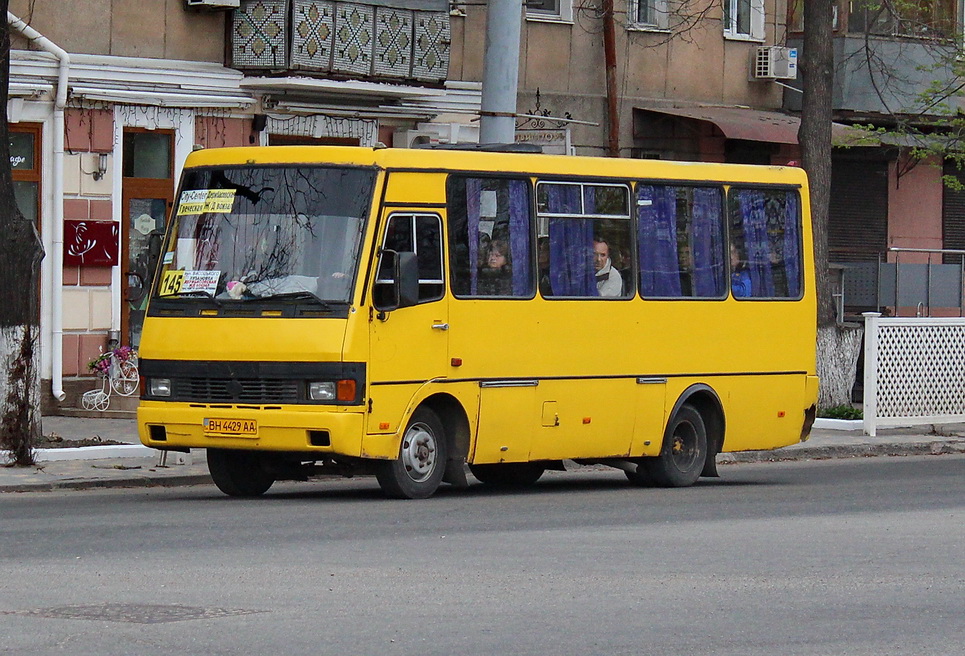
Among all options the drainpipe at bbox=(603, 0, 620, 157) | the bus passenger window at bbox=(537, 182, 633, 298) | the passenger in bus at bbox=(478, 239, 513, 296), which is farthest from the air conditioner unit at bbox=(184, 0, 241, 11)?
the passenger in bus at bbox=(478, 239, 513, 296)

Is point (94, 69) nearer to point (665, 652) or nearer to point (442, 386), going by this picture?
point (442, 386)

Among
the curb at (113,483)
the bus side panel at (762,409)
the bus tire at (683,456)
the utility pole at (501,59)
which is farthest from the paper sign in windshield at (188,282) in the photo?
the utility pole at (501,59)

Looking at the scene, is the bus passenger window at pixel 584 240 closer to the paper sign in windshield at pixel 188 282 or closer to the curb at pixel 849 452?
the paper sign in windshield at pixel 188 282

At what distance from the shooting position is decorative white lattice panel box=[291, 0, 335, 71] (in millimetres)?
25078

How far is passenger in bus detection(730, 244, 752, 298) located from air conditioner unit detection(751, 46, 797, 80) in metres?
14.0

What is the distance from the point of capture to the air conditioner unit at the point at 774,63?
104 feet

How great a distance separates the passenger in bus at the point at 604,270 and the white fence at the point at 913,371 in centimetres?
819

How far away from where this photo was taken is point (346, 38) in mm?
25719

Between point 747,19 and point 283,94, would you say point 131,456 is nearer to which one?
point 283,94

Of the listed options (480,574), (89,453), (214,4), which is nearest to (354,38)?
(214,4)

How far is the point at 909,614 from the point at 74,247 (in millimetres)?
15948

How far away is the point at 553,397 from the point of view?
16.4 meters

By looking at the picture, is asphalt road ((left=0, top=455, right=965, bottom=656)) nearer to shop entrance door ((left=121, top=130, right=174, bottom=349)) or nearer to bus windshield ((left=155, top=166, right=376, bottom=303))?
bus windshield ((left=155, top=166, right=376, bottom=303))

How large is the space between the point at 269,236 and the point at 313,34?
10.6m
